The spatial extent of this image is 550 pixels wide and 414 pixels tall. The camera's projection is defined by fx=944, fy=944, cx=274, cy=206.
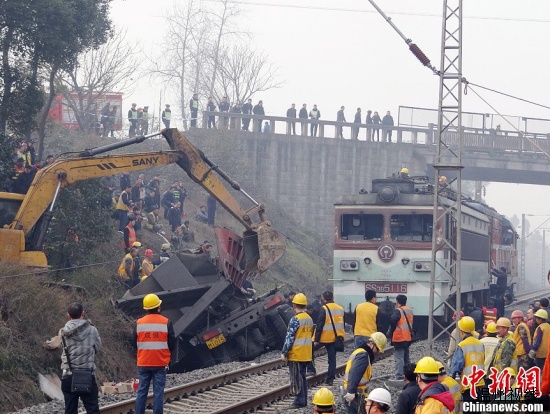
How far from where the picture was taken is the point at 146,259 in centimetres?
2067

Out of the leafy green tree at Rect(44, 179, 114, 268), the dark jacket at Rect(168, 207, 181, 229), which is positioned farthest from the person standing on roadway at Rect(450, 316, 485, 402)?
the dark jacket at Rect(168, 207, 181, 229)

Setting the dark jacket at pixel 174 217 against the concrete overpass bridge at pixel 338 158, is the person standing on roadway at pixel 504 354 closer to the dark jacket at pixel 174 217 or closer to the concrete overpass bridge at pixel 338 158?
the dark jacket at pixel 174 217

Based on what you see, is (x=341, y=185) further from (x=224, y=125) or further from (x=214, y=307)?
(x=214, y=307)

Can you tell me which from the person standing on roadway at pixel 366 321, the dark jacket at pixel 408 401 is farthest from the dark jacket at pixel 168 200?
the dark jacket at pixel 408 401

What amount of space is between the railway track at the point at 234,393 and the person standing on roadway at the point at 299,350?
1.73ft

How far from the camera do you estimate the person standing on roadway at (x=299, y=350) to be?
13.5m

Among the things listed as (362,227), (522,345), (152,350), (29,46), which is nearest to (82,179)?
(362,227)

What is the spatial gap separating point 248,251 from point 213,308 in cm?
145

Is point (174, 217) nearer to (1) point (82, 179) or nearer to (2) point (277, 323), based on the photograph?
(2) point (277, 323)

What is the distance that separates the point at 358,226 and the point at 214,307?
422 centimetres

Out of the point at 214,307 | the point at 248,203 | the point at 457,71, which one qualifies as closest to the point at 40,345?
the point at 214,307

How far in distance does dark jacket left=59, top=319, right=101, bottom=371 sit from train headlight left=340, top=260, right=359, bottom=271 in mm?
11094

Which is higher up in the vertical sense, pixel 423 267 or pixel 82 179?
pixel 82 179

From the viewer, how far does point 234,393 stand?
50.2ft
